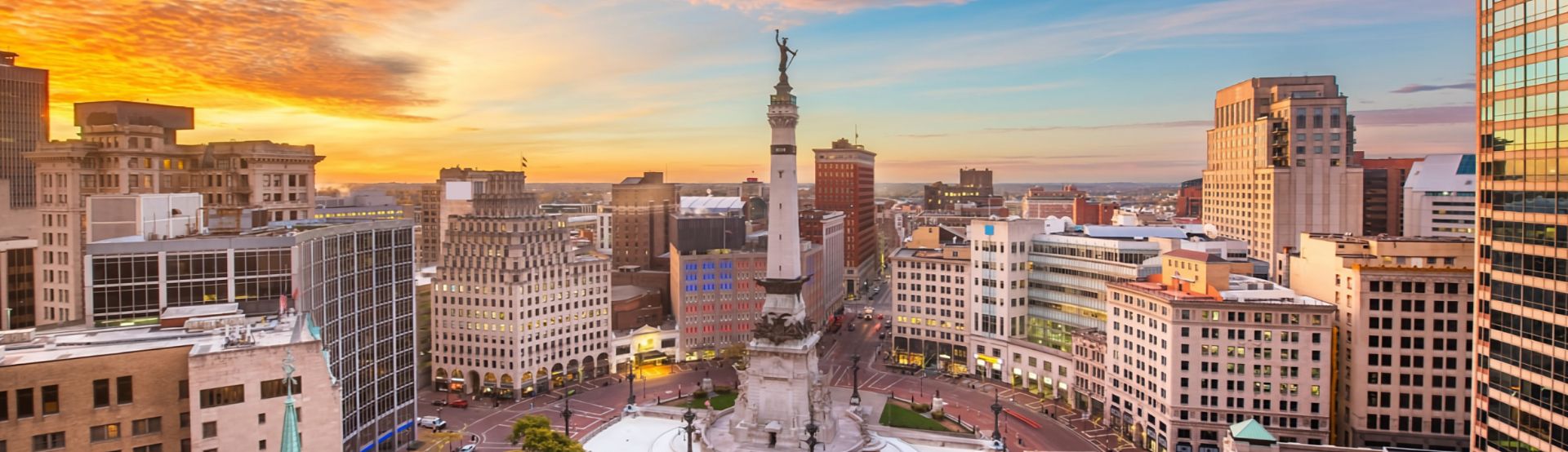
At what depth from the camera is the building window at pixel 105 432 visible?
3997cm

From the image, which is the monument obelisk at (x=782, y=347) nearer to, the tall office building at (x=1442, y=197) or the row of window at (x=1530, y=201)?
the row of window at (x=1530, y=201)

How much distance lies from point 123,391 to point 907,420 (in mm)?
83780

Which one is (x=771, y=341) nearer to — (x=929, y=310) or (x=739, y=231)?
(x=929, y=310)

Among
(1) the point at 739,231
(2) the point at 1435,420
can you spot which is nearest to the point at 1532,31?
(2) the point at 1435,420

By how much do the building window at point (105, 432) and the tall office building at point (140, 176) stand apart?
48503 mm

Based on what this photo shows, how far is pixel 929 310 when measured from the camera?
468 ft

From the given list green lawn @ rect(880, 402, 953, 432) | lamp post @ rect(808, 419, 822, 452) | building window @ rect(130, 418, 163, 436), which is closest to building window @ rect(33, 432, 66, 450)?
building window @ rect(130, 418, 163, 436)

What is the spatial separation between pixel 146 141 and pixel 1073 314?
118 meters

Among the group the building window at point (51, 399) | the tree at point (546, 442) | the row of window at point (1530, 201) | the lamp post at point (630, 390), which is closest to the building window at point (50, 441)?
the building window at point (51, 399)

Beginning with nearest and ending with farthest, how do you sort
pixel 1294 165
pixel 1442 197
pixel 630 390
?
pixel 630 390, pixel 1294 165, pixel 1442 197

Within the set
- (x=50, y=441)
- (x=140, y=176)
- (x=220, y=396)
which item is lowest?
(x=50, y=441)

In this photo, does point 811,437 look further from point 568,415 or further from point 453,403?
point 453,403

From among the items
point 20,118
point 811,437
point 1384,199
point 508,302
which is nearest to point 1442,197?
point 1384,199

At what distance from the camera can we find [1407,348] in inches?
3472
